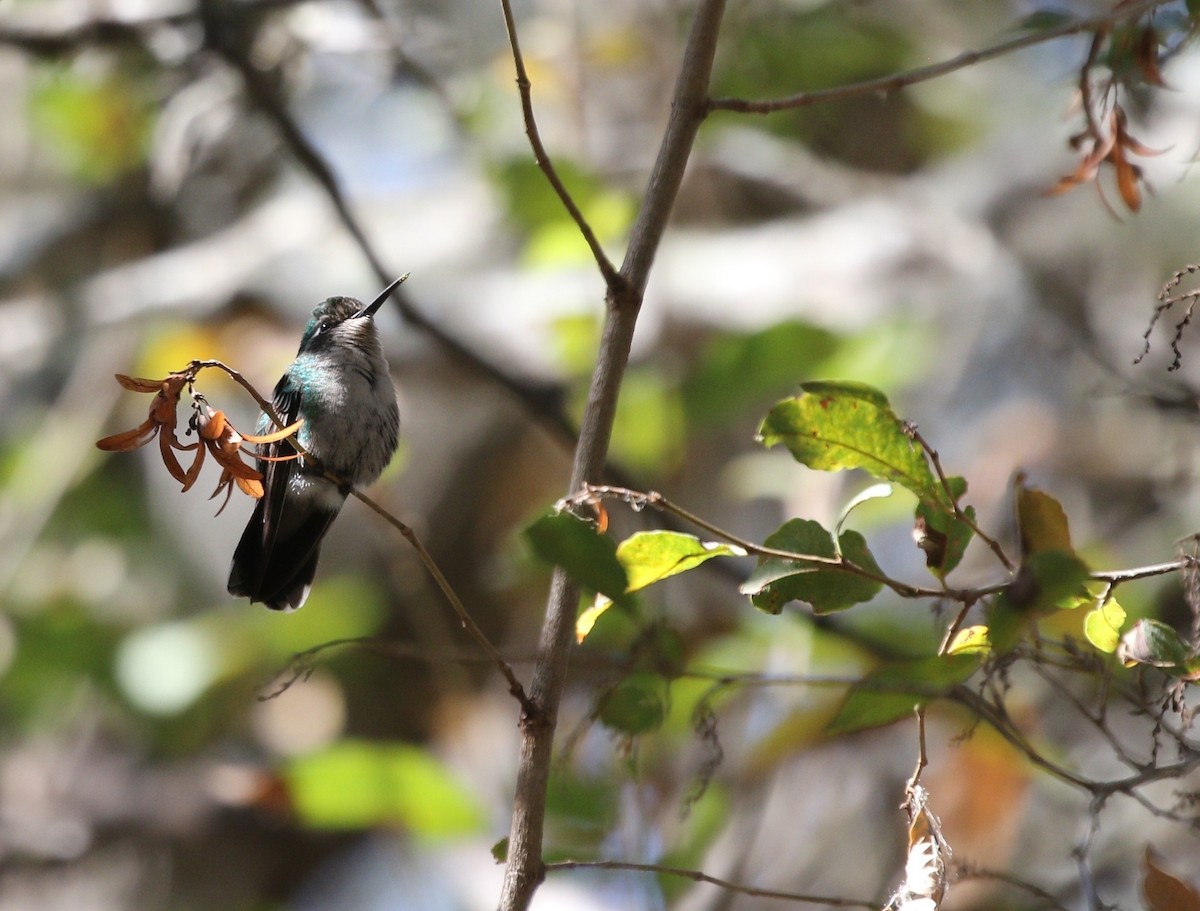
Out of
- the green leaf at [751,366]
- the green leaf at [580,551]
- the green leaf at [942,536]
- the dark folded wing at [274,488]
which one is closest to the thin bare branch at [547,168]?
the green leaf at [580,551]

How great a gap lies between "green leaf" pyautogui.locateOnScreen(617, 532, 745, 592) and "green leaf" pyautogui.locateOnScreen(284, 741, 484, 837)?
2416mm

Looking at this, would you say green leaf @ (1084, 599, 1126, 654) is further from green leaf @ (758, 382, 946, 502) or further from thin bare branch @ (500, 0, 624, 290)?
thin bare branch @ (500, 0, 624, 290)

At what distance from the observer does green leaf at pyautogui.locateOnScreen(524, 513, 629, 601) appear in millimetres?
1296

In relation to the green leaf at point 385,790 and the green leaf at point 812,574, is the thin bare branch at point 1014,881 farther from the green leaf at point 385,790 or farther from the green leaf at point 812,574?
the green leaf at point 385,790

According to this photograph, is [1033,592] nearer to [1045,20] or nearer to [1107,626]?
[1107,626]

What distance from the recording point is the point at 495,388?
4340 mm

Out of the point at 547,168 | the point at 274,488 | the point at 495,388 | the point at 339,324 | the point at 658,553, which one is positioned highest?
the point at 495,388


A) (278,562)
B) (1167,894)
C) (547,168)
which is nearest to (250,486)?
(547,168)

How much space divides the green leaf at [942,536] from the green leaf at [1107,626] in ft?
0.56

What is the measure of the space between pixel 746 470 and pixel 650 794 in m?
1.16

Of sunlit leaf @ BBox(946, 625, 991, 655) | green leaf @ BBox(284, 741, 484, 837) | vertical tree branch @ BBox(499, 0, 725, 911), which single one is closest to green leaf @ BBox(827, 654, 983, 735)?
sunlit leaf @ BBox(946, 625, 991, 655)

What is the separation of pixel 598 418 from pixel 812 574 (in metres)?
0.34

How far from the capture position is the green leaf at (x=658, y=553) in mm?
1433

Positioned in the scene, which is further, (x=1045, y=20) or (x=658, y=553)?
(x=1045, y=20)
